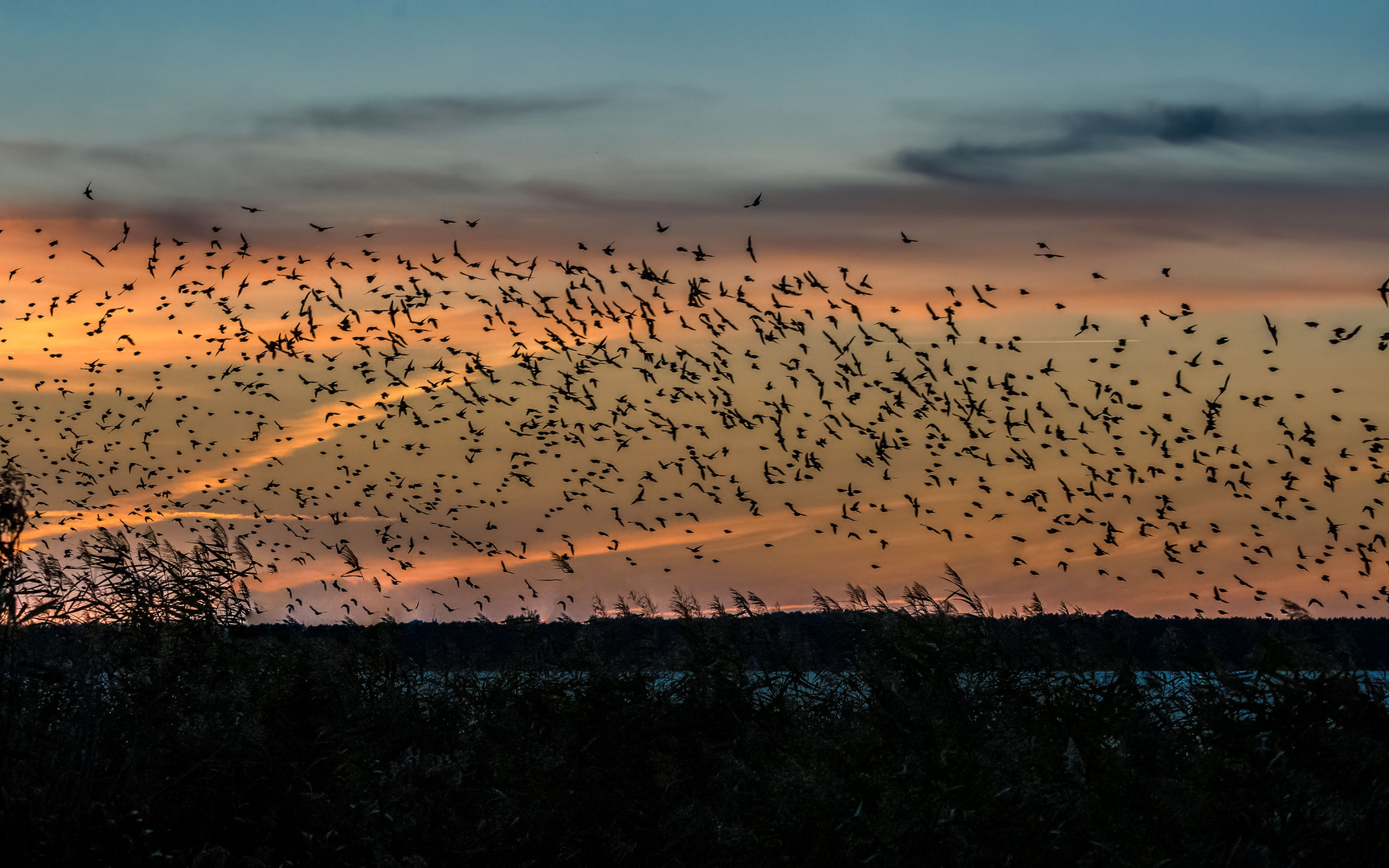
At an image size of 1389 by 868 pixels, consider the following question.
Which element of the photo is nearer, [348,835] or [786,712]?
[348,835]

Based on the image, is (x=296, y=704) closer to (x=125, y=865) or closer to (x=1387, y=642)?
(x=125, y=865)

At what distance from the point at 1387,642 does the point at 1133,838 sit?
8142 centimetres

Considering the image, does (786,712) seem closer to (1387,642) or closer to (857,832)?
(857,832)

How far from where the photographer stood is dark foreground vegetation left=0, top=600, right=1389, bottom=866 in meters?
10.9

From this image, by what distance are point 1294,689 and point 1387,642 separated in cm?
7971

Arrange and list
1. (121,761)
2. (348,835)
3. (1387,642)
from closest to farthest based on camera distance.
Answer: (348,835) < (121,761) < (1387,642)

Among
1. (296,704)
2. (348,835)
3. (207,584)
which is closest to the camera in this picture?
(348,835)

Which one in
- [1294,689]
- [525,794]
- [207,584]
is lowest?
[525,794]

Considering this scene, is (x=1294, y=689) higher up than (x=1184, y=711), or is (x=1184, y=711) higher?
(x=1294, y=689)

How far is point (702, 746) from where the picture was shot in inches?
552

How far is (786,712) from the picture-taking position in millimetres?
14531

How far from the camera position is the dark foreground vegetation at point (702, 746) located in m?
10.9

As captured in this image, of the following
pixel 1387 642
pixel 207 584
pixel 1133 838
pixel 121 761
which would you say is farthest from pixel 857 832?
pixel 1387 642

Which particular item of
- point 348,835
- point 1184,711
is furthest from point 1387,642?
point 348,835
